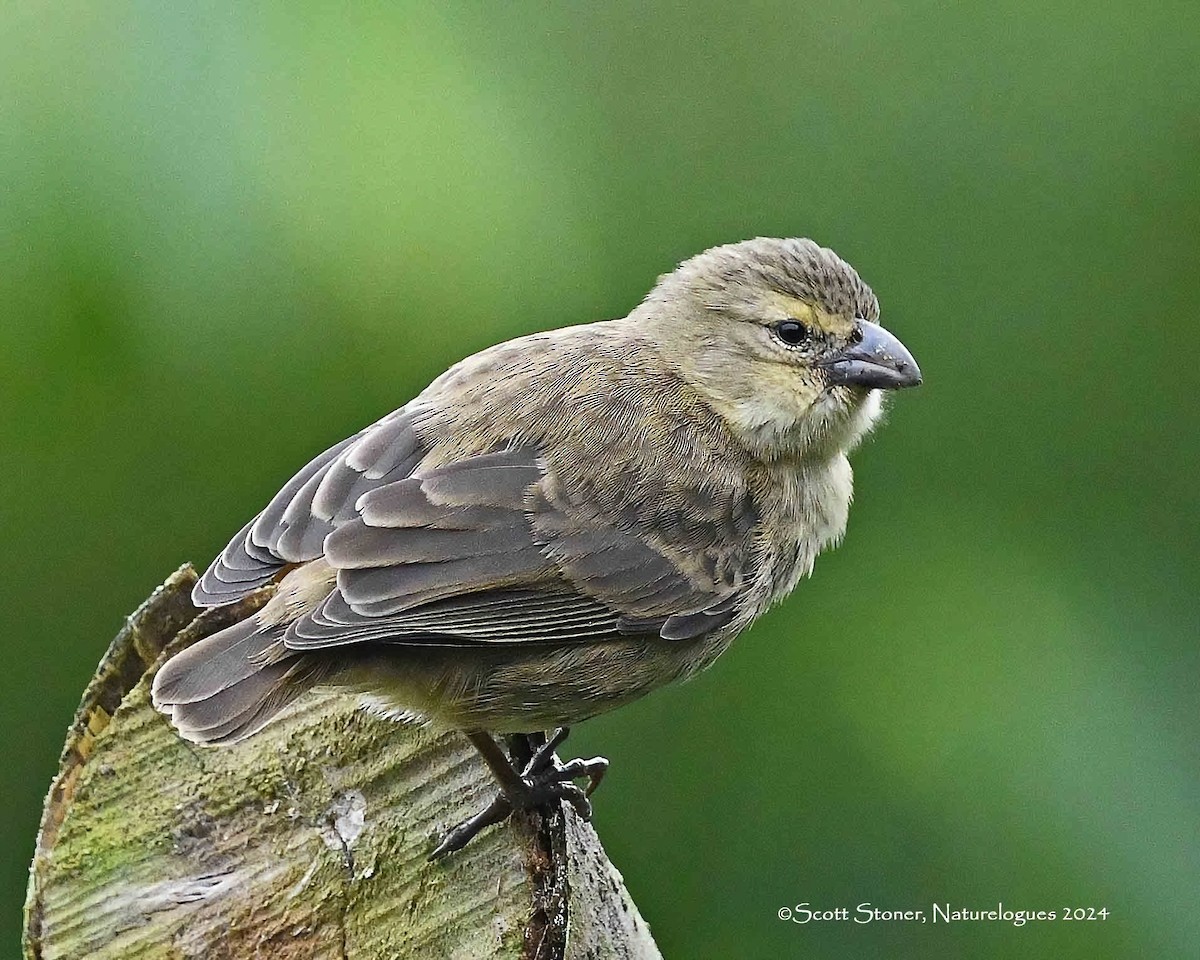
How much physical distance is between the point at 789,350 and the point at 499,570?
93cm

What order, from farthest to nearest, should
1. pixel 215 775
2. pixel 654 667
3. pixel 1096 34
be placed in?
pixel 1096 34 → pixel 654 667 → pixel 215 775

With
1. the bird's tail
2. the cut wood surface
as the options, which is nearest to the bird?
the bird's tail

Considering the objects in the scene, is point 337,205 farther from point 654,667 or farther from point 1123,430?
point 1123,430

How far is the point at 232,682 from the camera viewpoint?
9.36 ft

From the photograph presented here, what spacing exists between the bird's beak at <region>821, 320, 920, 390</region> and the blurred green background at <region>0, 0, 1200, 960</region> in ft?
1.57

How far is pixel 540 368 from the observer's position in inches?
137

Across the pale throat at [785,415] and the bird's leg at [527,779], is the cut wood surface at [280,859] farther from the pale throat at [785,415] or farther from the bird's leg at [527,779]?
the pale throat at [785,415]

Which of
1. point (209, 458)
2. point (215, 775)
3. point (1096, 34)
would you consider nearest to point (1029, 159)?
point (1096, 34)

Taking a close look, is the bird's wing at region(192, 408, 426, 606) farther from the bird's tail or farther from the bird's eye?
the bird's eye

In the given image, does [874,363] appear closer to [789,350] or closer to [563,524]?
[789,350]

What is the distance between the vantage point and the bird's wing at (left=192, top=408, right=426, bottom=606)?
3143 mm

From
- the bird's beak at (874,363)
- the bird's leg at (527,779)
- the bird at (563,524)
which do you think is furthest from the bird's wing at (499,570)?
the bird's beak at (874,363)

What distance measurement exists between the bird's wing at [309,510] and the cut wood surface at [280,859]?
23 centimetres

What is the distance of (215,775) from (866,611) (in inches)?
67.7
